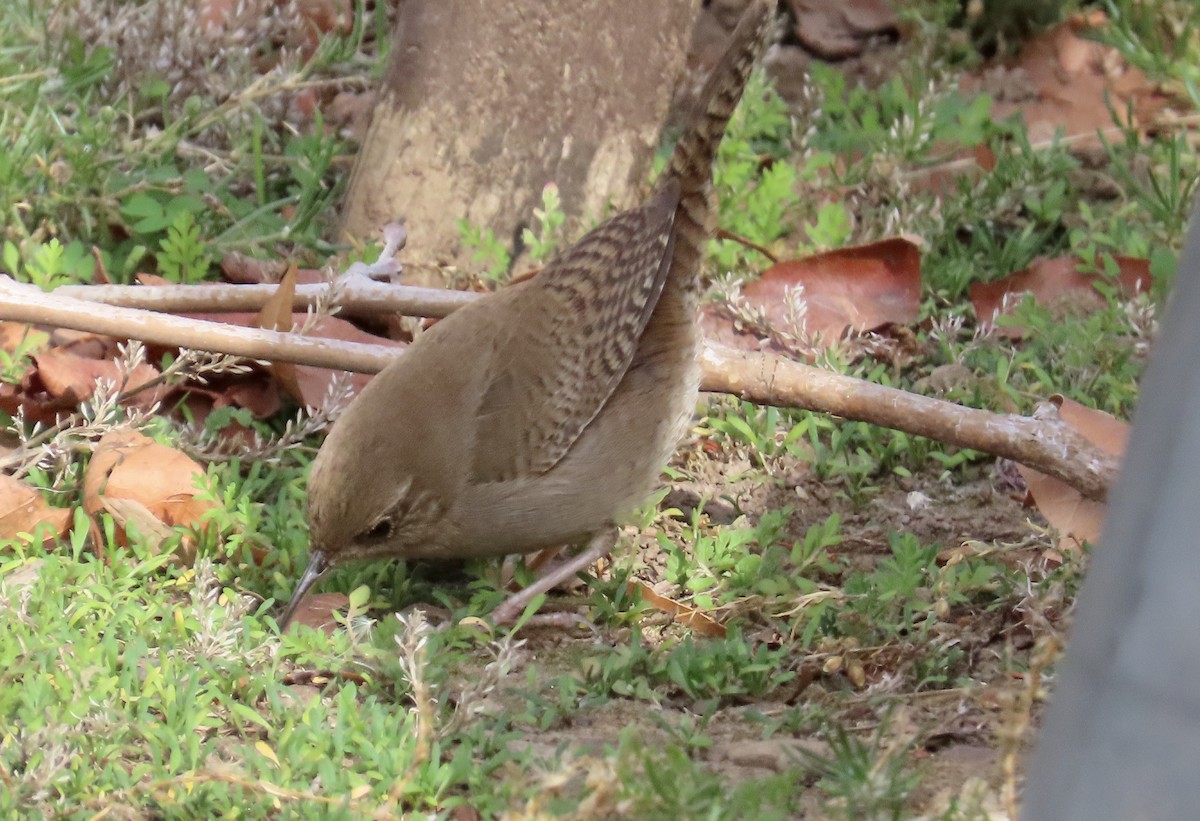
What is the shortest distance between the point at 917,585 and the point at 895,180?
8.28 feet

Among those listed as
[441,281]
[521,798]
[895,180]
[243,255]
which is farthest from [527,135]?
[521,798]

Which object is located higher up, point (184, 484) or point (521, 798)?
point (521, 798)

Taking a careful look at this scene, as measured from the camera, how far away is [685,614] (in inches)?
157

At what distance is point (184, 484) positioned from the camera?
4340 mm

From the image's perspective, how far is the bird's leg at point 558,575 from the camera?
403 cm

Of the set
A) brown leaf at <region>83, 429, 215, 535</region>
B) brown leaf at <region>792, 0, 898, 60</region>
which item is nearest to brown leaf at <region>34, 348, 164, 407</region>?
brown leaf at <region>83, 429, 215, 535</region>

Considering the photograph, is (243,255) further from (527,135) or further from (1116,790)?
(1116,790)

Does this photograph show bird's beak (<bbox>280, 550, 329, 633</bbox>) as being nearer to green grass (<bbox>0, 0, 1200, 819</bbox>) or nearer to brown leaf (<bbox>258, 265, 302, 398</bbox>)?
green grass (<bbox>0, 0, 1200, 819</bbox>)

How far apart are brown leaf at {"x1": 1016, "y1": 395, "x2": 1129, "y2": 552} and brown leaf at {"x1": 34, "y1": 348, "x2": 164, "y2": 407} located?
2902 mm

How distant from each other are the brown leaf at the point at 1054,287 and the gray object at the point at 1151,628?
412 centimetres

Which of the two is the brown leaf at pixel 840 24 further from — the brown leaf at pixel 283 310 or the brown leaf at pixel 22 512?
the brown leaf at pixel 22 512

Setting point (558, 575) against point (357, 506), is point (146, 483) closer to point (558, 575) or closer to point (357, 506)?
point (357, 506)

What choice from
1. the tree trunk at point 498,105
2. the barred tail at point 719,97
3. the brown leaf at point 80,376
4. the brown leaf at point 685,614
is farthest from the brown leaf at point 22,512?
the barred tail at point 719,97

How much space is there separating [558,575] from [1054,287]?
2.62 metres
